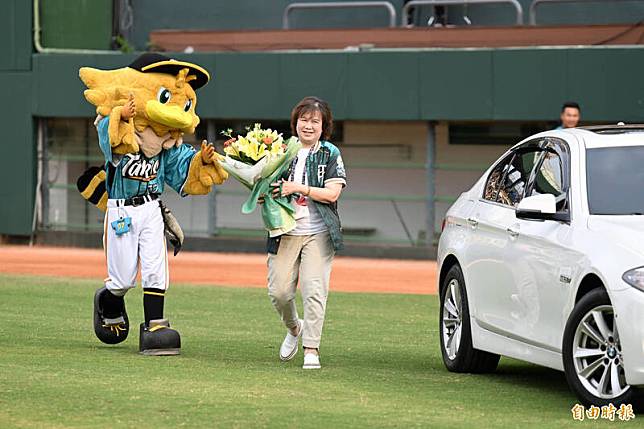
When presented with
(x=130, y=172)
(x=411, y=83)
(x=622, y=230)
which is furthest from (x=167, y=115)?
(x=411, y=83)

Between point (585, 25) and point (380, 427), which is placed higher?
point (585, 25)

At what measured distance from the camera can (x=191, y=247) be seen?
27.7m

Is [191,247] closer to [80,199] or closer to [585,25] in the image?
[80,199]

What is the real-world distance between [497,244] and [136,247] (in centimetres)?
298

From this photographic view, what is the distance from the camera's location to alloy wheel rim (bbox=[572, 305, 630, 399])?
8305mm

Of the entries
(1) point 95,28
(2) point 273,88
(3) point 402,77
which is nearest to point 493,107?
(3) point 402,77

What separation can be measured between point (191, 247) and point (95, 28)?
4.84 meters

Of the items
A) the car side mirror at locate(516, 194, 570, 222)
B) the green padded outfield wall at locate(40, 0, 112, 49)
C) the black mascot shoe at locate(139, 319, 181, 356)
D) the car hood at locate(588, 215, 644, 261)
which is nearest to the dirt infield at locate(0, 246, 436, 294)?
the green padded outfield wall at locate(40, 0, 112, 49)

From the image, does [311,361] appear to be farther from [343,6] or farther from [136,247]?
[343,6]

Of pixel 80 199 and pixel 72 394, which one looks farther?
pixel 80 199

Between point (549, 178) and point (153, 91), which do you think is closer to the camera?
point (549, 178)

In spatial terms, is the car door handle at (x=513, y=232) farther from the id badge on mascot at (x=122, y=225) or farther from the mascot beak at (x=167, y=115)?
the id badge on mascot at (x=122, y=225)

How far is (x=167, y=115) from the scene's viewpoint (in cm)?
Result: 1143

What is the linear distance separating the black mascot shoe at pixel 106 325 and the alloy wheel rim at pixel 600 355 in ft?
14.7
